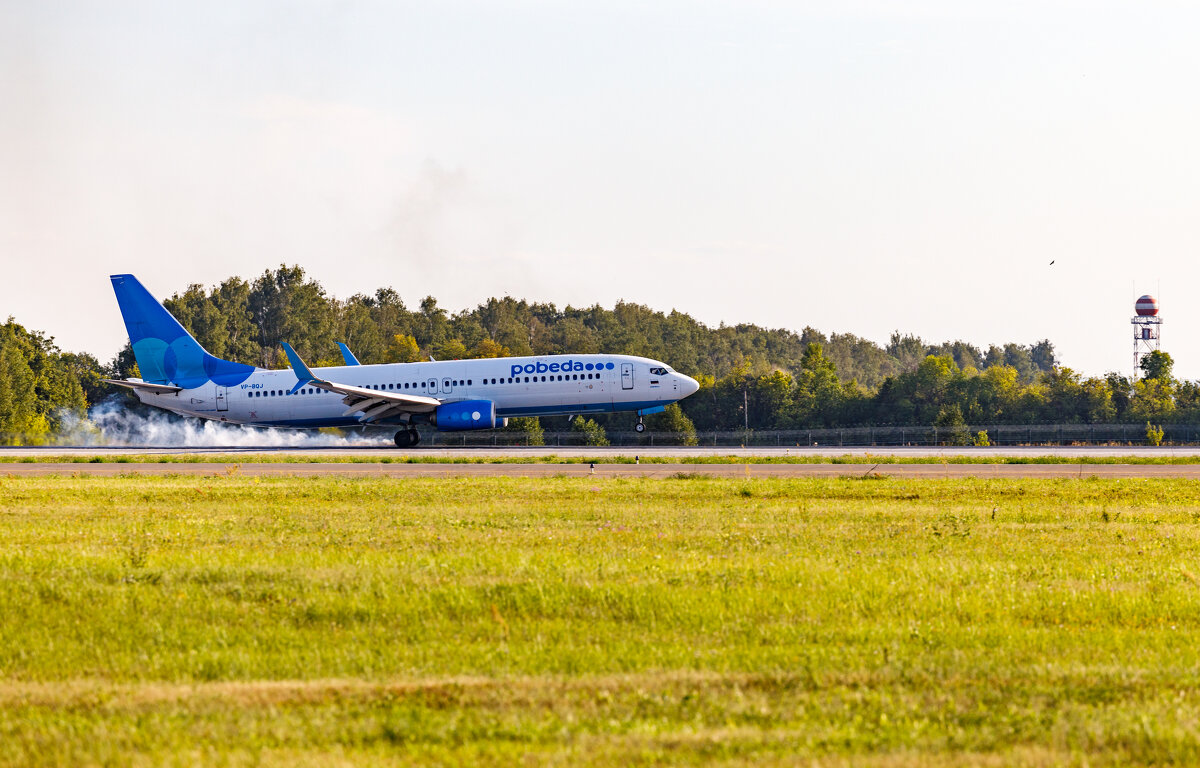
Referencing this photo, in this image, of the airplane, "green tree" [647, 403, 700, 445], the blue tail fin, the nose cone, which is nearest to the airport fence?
"green tree" [647, 403, 700, 445]

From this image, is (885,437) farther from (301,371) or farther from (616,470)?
(616,470)

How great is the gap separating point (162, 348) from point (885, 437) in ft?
127

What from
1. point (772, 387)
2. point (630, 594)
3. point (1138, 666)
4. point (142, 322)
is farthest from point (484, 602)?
point (772, 387)

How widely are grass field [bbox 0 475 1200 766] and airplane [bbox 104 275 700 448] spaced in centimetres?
3372

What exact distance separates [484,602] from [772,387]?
230 feet

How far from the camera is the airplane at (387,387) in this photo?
53281 mm

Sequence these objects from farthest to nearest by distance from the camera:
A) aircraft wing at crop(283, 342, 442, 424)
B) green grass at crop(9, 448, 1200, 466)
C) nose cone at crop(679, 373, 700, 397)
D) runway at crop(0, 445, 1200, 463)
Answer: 1. nose cone at crop(679, 373, 700, 397)
2. aircraft wing at crop(283, 342, 442, 424)
3. runway at crop(0, 445, 1200, 463)
4. green grass at crop(9, 448, 1200, 466)

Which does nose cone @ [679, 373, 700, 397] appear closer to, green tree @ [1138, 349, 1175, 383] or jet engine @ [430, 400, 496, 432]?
jet engine @ [430, 400, 496, 432]

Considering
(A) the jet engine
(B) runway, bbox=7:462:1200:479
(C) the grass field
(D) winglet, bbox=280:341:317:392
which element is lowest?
(C) the grass field

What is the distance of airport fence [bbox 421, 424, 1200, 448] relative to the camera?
2490 inches

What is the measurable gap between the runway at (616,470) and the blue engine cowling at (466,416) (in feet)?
40.7

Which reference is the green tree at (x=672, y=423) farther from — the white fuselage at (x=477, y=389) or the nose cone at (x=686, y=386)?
the white fuselage at (x=477, y=389)

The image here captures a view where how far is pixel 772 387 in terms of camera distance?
80.6m

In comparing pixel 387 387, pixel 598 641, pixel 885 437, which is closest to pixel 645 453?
pixel 387 387
